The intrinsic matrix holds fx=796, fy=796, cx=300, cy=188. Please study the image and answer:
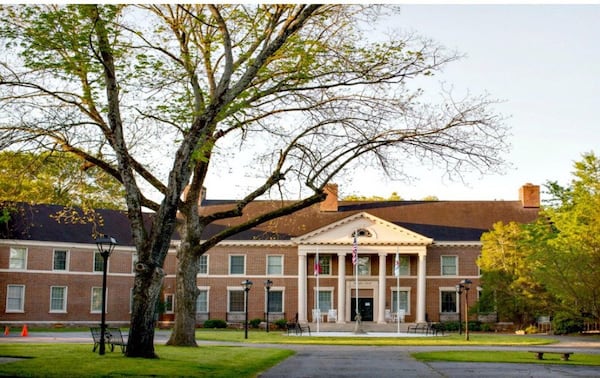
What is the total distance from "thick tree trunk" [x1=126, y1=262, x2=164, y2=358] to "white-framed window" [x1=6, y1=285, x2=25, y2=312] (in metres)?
33.4

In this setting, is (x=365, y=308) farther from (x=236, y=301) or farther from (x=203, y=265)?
(x=203, y=265)

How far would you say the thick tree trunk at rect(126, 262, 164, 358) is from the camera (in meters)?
19.2

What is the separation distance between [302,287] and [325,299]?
2297mm

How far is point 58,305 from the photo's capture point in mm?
51750

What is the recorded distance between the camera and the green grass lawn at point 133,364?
1550 centimetres

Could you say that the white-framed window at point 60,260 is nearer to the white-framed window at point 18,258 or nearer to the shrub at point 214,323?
the white-framed window at point 18,258

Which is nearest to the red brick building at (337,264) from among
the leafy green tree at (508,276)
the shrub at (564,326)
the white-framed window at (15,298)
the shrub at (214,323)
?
the shrub at (214,323)

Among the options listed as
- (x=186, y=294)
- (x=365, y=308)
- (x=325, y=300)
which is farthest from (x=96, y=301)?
(x=186, y=294)

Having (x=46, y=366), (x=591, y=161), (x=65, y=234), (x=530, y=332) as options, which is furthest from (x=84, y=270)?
(x=46, y=366)

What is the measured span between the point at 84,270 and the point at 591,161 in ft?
108

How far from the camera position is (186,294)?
2702 centimetres

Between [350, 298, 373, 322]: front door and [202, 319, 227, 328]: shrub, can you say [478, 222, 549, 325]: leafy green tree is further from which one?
[202, 319, 227, 328]: shrub

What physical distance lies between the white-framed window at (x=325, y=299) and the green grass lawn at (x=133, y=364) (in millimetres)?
34592

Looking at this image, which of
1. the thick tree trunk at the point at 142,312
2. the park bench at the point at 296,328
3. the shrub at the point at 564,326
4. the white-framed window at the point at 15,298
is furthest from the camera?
the white-framed window at the point at 15,298
